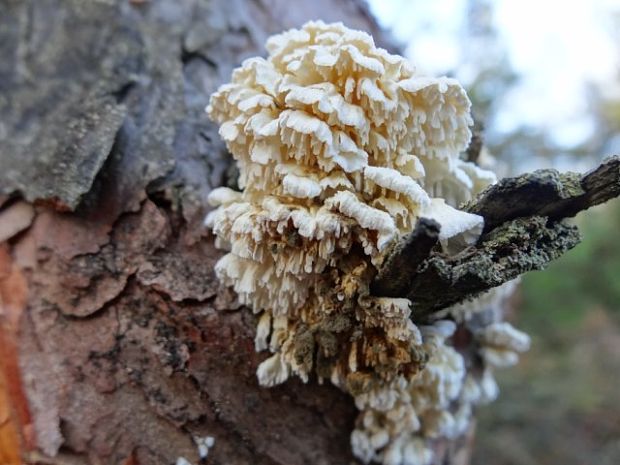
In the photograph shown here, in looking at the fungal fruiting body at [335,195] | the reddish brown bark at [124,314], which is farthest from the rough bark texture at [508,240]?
the reddish brown bark at [124,314]

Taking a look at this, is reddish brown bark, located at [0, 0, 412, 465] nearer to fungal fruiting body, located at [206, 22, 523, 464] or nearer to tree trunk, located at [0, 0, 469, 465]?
tree trunk, located at [0, 0, 469, 465]

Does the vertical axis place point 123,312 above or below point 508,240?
below

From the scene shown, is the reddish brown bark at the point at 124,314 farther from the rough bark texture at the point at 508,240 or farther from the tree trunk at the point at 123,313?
the rough bark texture at the point at 508,240

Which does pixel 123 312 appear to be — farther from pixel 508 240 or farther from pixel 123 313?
pixel 508 240

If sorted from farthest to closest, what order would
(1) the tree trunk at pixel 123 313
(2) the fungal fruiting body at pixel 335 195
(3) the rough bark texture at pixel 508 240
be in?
(1) the tree trunk at pixel 123 313
(2) the fungal fruiting body at pixel 335 195
(3) the rough bark texture at pixel 508 240

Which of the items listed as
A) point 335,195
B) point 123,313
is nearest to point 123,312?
point 123,313

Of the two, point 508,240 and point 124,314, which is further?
point 124,314

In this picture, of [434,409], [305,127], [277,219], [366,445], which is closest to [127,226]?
[277,219]

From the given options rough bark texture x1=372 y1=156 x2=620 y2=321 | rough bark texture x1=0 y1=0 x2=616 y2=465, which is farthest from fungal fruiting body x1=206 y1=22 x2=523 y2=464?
rough bark texture x1=0 y1=0 x2=616 y2=465
